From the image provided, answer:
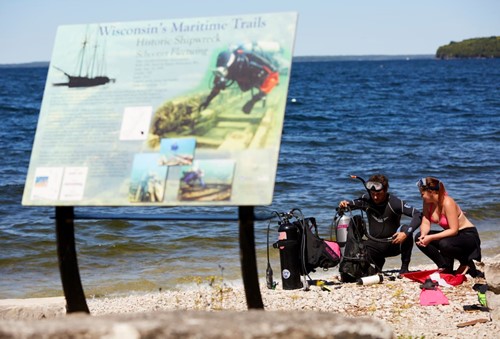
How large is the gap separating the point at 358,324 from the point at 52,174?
2.25m

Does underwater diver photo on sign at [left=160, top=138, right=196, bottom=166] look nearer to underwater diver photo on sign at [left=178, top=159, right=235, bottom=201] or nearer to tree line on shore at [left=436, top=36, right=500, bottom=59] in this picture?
underwater diver photo on sign at [left=178, top=159, right=235, bottom=201]

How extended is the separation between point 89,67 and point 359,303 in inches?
135

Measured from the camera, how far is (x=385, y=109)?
39125 mm

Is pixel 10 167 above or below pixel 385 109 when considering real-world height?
below

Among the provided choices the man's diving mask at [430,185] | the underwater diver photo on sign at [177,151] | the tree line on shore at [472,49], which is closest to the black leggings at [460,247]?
the man's diving mask at [430,185]

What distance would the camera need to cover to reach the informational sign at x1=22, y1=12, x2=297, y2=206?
4.92m

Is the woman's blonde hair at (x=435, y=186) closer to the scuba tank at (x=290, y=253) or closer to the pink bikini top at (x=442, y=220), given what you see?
the pink bikini top at (x=442, y=220)

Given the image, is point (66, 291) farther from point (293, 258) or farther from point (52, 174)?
point (293, 258)

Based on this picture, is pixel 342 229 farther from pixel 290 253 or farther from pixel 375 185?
pixel 290 253

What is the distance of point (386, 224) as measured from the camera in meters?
8.98

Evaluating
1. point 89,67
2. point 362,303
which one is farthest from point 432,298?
point 89,67

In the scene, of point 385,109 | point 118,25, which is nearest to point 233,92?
point 118,25

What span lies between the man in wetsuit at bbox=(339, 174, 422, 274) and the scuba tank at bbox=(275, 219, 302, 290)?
686 mm

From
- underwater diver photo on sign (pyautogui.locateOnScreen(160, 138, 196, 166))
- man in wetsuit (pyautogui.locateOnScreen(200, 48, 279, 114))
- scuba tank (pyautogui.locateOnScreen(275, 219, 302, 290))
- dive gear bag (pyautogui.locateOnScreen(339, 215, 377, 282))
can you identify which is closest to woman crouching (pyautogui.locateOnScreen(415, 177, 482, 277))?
dive gear bag (pyautogui.locateOnScreen(339, 215, 377, 282))
